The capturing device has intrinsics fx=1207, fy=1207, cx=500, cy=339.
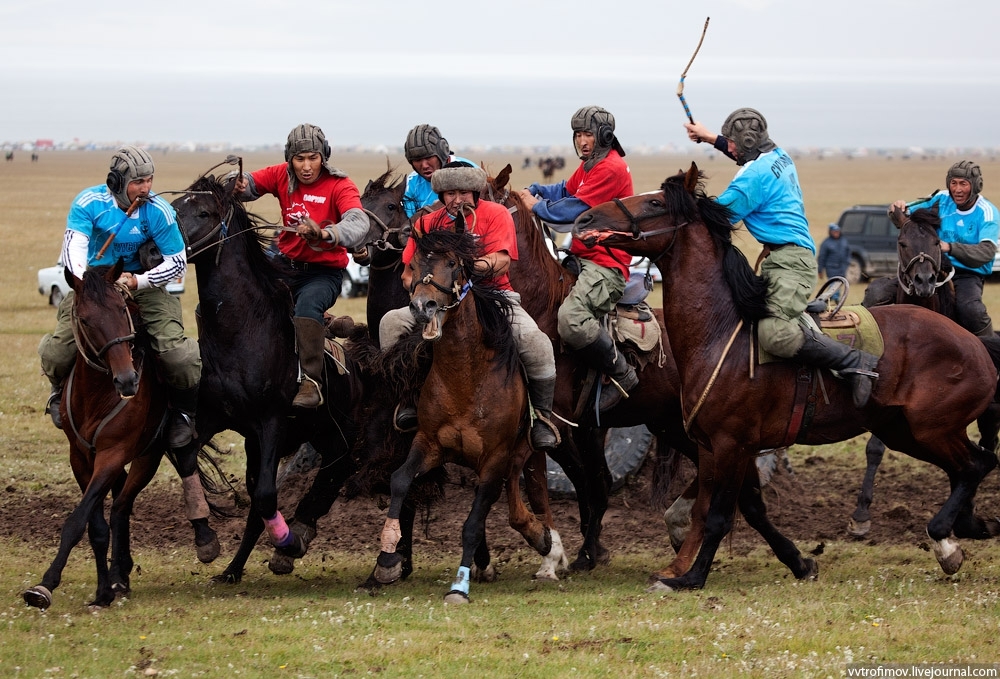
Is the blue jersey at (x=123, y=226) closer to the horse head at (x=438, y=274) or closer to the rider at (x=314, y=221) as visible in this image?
the rider at (x=314, y=221)

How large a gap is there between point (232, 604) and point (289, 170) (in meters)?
3.32

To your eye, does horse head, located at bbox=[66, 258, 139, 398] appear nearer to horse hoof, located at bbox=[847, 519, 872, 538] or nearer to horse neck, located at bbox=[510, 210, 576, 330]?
horse neck, located at bbox=[510, 210, 576, 330]

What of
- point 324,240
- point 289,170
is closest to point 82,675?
point 324,240

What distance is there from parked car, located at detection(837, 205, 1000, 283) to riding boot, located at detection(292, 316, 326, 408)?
26316 millimetres

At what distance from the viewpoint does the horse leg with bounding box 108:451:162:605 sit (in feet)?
27.9

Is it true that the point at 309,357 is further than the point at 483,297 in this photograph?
Yes

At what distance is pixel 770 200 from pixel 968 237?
326 centimetres

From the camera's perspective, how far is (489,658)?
6.66m

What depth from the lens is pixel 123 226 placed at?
8.14 meters

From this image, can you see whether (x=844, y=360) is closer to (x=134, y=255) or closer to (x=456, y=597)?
(x=456, y=597)

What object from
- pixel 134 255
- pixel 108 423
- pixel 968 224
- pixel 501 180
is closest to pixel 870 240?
pixel 968 224

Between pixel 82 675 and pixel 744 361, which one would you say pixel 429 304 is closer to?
pixel 744 361

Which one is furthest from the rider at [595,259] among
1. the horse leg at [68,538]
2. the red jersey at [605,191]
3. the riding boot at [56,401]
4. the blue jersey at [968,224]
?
the riding boot at [56,401]

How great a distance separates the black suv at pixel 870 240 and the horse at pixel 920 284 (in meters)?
22.8
